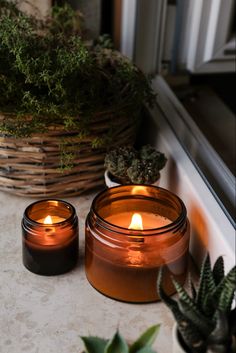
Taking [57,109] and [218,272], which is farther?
[57,109]

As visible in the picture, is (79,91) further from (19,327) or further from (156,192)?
(19,327)

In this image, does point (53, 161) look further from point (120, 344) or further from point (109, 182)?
point (120, 344)

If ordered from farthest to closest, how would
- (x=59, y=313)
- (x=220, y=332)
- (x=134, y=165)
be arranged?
(x=134, y=165)
(x=59, y=313)
(x=220, y=332)

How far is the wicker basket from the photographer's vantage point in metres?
0.70

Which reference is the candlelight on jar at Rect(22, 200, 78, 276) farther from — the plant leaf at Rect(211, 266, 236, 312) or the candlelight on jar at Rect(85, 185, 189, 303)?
the plant leaf at Rect(211, 266, 236, 312)

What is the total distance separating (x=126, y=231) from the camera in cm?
58

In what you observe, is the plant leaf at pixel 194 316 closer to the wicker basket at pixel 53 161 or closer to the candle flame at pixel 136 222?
the candle flame at pixel 136 222

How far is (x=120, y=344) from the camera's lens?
47cm

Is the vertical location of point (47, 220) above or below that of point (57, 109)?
below

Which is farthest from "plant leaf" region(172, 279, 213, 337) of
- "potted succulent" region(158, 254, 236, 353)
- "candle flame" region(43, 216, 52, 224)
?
"candle flame" region(43, 216, 52, 224)

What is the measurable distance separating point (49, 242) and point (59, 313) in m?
0.08

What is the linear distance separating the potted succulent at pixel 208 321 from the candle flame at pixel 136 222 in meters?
0.15

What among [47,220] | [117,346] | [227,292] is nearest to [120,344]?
[117,346]

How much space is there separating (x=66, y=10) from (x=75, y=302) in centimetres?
48
